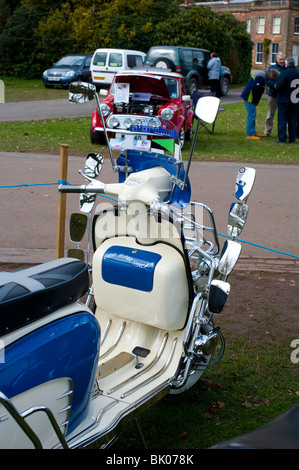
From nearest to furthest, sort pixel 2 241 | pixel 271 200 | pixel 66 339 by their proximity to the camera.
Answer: pixel 66 339, pixel 2 241, pixel 271 200

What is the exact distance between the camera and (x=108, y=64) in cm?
2219

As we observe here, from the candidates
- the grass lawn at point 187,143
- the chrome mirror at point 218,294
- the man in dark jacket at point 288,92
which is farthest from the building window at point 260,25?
the chrome mirror at point 218,294

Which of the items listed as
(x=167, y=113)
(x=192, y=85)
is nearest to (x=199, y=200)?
(x=167, y=113)

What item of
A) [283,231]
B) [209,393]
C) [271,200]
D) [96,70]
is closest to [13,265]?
[209,393]

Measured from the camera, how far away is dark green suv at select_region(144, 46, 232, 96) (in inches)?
865

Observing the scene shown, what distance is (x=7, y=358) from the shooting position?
2236mm

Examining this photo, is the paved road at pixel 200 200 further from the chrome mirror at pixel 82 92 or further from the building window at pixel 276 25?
the building window at pixel 276 25

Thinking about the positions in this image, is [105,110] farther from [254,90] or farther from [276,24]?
[276,24]

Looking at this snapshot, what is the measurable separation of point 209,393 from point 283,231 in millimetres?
3645

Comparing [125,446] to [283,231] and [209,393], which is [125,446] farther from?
[283,231]

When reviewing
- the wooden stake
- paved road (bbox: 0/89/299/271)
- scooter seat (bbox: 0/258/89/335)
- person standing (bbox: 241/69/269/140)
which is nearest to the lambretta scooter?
scooter seat (bbox: 0/258/89/335)

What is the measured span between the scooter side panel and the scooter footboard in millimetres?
642

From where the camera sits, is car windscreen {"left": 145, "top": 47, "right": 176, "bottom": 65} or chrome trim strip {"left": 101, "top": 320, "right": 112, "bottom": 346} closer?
chrome trim strip {"left": 101, "top": 320, "right": 112, "bottom": 346}

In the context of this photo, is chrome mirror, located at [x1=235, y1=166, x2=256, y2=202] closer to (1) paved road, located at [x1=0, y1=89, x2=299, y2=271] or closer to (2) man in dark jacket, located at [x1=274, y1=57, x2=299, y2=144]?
(1) paved road, located at [x1=0, y1=89, x2=299, y2=271]
